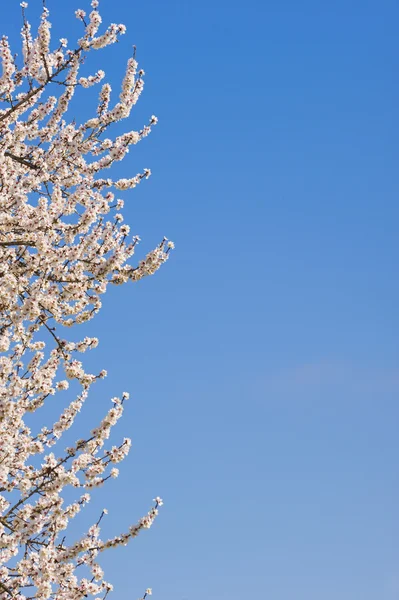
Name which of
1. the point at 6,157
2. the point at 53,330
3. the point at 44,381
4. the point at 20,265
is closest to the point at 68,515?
the point at 44,381

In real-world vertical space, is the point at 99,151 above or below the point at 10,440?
above

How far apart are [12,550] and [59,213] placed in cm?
561

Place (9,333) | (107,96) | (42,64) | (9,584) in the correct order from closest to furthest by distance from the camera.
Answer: (9,584) → (9,333) → (42,64) → (107,96)

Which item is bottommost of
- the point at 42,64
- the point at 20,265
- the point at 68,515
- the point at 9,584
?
the point at 9,584

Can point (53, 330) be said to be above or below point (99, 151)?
below

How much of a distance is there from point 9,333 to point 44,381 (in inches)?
39.6

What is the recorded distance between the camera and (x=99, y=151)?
1570 centimetres

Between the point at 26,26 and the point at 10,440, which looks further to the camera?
the point at 26,26

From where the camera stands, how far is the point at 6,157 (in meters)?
14.8

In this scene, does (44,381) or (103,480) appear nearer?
(103,480)

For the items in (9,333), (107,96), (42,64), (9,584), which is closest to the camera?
(9,584)

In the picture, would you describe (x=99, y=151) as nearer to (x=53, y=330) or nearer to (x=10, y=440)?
(x=53, y=330)

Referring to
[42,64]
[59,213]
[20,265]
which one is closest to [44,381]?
[20,265]

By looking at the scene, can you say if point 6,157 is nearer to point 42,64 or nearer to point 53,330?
point 42,64
